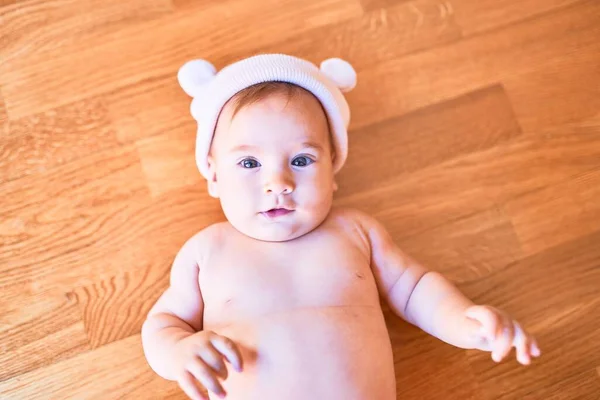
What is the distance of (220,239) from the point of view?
3.37ft

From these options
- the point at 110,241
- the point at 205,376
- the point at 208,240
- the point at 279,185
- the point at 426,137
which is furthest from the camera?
the point at 426,137

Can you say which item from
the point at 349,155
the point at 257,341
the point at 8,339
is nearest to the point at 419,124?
the point at 349,155

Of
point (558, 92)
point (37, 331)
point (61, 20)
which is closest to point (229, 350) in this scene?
point (37, 331)

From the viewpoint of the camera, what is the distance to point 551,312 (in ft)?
3.78

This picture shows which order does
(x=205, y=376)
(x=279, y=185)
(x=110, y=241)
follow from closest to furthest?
1. (x=205, y=376)
2. (x=279, y=185)
3. (x=110, y=241)

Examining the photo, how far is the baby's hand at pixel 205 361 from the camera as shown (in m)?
0.82

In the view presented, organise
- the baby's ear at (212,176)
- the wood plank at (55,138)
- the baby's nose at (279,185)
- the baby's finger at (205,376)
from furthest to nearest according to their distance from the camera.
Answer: the wood plank at (55,138)
the baby's ear at (212,176)
the baby's nose at (279,185)
the baby's finger at (205,376)

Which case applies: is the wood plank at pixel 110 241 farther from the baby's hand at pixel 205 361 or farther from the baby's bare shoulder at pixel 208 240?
the baby's hand at pixel 205 361

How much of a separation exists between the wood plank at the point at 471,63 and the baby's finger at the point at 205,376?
0.63m

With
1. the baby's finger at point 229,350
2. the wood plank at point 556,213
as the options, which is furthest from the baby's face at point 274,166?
the wood plank at point 556,213

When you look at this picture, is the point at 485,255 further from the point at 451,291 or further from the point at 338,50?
the point at 338,50

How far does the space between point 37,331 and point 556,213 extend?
42.4 inches

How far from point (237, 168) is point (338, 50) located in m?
0.45

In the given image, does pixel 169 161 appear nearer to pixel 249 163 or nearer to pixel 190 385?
pixel 249 163
